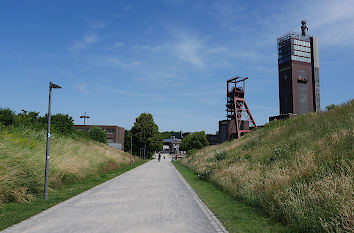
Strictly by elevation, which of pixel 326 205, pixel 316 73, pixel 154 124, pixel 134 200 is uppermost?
pixel 316 73

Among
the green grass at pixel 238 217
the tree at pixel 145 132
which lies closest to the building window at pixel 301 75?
the tree at pixel 145 132

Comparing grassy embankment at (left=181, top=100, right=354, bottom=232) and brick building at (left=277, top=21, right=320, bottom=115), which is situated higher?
brick building at (left=277, top=21, right=320, bottom=115)

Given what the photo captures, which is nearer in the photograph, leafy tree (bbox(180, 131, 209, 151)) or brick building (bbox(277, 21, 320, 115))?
brick building (bbox(277, 21, 320, 115))

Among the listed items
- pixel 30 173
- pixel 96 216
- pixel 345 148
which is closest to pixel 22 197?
pixel 30 173

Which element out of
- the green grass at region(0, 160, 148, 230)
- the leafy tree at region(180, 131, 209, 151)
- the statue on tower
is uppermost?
the statue on tower

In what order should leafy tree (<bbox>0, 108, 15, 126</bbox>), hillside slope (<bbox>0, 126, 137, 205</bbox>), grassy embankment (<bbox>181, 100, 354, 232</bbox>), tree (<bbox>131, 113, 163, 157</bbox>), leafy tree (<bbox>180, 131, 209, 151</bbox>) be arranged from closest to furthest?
grassy embankment (<bbox>181, 100, 354, 232</bbox>) → hillside slope (<bbox>0, 126, 137, 205</bbox>) → leafy tree (<bbox>0, 108, 15, 126</bbox>) → tree (<bbox>131, 113, 163, 157</bbox>) → leafy tree (<bbox>180, 131, 209, 151</bbox>)

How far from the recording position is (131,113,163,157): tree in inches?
2618

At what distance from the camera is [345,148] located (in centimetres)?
928

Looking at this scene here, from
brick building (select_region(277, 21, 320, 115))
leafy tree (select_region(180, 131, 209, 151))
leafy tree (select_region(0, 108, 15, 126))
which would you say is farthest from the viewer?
leafy tree (select_region(180, 131, 209, 151))

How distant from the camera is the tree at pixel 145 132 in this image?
66.5m

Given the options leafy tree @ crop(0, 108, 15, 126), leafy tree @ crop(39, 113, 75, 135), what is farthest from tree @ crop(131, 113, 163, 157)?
leafy tree @ crop(0, 108, 15, 126)

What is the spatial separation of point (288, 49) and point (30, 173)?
342 feet

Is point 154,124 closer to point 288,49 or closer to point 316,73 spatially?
point 288,49

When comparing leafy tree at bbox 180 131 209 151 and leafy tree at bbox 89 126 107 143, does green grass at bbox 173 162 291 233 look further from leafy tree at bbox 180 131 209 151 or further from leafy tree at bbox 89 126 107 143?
leafy tree at bbox 180 131 209 151
